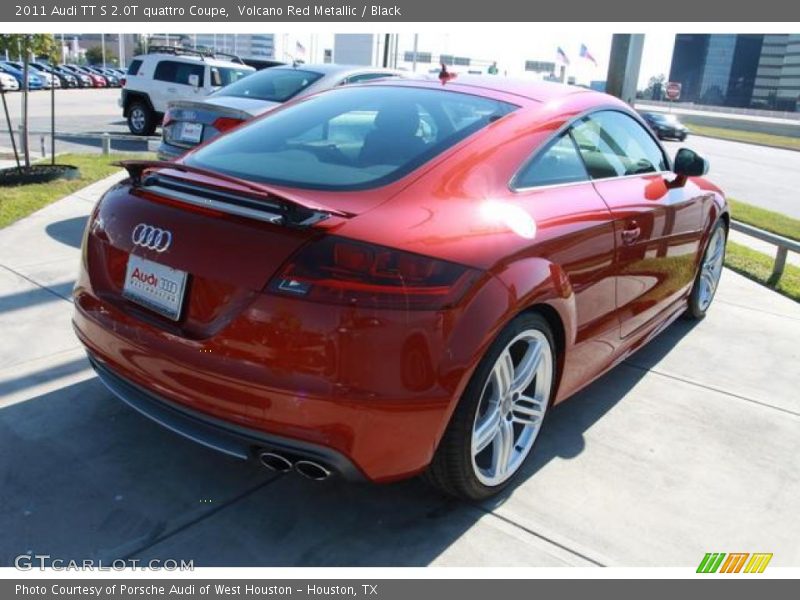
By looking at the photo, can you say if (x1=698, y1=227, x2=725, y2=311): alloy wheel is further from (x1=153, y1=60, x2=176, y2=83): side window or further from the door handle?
(x1=153, y1=60, x2=176, y2=83): side window

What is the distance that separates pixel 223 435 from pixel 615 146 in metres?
2.51

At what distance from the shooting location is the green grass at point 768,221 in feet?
32.4

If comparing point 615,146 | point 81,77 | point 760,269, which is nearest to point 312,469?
Result: point 615,146

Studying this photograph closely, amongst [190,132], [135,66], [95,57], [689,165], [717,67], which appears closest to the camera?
[689,165]

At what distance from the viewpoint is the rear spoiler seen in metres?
2.29

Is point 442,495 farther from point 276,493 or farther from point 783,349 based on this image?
point 783,349

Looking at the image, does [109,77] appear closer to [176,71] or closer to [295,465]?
[176,71]

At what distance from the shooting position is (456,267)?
2.36 metres

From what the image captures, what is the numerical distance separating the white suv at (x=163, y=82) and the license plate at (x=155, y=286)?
15575mm

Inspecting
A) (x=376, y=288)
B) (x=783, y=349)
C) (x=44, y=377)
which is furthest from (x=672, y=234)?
(x=44, y=377)

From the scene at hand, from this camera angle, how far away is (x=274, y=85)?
799cm

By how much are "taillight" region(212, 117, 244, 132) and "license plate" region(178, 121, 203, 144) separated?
0.15 m

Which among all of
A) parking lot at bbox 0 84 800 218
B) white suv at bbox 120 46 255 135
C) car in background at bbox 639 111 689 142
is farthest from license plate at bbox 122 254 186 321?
car in background at bbox 639 111 689 142
